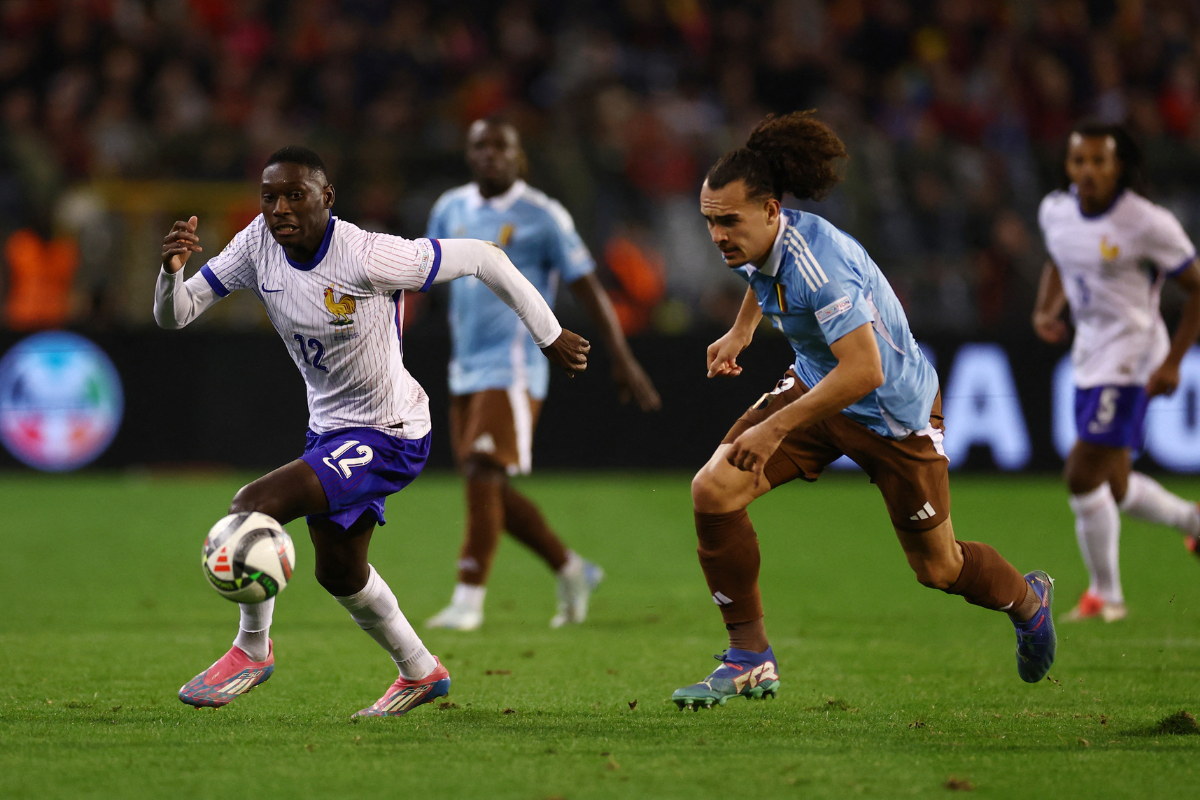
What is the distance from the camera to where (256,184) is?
15.8m

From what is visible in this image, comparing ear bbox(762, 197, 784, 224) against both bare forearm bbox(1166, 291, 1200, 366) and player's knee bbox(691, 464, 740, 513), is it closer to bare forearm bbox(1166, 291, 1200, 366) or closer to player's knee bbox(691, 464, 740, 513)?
player's knee bbox(691, 464, 740, 513)

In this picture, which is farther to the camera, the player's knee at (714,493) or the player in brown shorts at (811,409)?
the player's knee at (714,493)

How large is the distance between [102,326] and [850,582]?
27.1 feet

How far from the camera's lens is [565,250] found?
766 cm

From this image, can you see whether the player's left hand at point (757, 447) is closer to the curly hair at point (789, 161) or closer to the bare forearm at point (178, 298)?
the curly hair at point (789, 161)

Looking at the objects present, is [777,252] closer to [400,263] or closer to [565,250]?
[400,263]

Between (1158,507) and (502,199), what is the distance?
3.95m

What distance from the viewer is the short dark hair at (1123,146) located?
731 cm

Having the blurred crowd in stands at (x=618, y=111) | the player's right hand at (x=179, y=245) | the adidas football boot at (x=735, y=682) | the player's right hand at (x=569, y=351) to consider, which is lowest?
the adidas football boot at (x=735, y=682)

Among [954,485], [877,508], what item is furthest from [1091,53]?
[877,508]

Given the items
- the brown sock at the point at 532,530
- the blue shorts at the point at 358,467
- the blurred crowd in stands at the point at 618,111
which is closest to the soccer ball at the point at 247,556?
the blue shorts at the point at 358,467

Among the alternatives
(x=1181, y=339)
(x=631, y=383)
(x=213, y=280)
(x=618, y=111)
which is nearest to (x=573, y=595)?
(x=631, y=383)

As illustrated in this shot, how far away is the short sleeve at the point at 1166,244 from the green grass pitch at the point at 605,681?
187cm

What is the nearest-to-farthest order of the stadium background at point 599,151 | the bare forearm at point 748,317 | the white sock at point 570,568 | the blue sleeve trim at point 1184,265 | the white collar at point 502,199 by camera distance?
the bare forearm at point 748,317 < the blue sleeve trim at point 1184,265 < the white sock at point 570,568 < the white collar at point 502,199 < the stadium background at point 599,151
